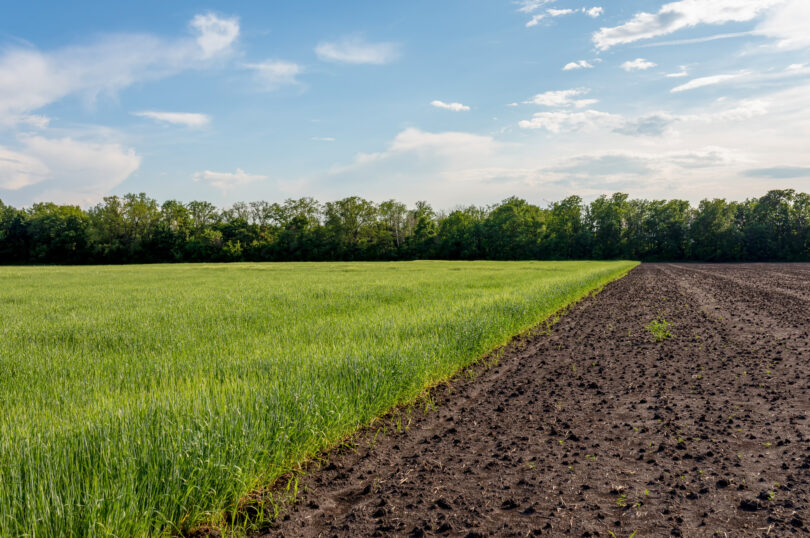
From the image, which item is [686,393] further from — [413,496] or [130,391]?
[130,391]

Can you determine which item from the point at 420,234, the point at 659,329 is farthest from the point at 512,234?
the point at 659,329

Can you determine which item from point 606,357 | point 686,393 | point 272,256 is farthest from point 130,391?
point 272,256

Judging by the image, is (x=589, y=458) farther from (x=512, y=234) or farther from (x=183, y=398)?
(x=512, y=234)

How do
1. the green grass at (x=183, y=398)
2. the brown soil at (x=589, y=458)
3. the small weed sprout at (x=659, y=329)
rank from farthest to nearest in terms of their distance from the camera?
the small weed sprout at (x=659, y=329), the brown soil at (x=589, y=458), the green grass at (x=183, y=398)

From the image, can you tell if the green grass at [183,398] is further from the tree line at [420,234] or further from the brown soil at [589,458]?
the tree line at [420,234]

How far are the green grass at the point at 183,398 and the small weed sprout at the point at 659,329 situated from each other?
144 inches

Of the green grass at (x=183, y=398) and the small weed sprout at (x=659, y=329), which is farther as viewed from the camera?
the small weed sprout at (x=659, y=329)

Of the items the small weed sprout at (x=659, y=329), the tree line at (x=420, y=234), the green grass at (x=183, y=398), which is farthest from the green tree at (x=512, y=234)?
the green grass at (x=183, y=398)

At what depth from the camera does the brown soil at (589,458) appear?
3930mm

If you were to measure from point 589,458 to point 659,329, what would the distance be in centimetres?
1005

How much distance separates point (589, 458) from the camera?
201 inches

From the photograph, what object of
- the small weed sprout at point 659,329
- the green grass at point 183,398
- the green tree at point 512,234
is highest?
the green tree at point 512,234

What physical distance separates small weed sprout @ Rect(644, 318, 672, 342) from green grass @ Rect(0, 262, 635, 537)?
3.67 m

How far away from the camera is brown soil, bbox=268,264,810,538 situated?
12.9 ft
